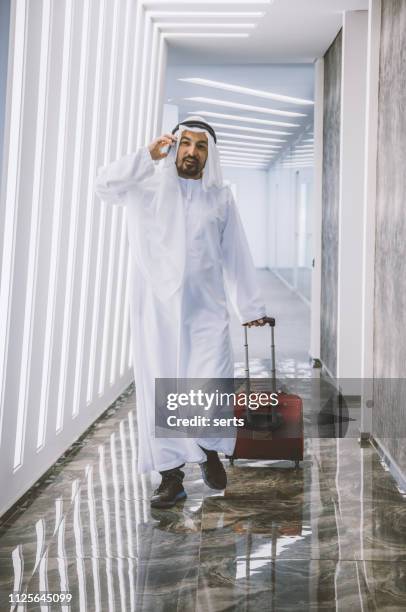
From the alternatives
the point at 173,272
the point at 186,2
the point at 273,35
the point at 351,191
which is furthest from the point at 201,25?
the point at 173,272

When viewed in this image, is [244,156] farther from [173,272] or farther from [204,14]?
[173,272]

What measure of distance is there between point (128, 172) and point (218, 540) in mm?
1808

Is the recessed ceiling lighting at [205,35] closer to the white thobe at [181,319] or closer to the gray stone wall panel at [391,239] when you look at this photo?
the gray stone wall panel at [391,239]

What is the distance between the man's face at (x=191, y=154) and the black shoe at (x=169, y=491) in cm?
153

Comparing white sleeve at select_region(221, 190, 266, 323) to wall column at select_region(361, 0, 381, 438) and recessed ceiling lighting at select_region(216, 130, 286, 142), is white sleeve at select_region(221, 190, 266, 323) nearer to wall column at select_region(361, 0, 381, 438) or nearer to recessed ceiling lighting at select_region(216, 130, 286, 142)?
wall column at select_region(361, 0, 381, 438)

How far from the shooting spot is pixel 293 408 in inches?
185

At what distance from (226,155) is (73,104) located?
18491mm

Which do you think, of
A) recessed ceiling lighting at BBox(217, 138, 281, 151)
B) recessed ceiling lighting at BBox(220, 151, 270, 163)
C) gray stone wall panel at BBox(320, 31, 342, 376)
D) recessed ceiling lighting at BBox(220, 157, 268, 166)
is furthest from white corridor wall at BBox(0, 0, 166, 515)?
recessed ceiling lighting at BBox(220, 157, 268, 166)

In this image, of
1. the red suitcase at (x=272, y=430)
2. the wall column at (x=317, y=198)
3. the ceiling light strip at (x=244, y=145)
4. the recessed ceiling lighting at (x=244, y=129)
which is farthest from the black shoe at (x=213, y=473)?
the ceiling light strip at (x=244, y=145)

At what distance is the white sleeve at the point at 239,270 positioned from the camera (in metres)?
4.29

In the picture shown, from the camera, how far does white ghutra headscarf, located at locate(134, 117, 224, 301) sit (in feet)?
13.4

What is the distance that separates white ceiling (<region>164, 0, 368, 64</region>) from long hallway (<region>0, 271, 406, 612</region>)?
3.67 meters

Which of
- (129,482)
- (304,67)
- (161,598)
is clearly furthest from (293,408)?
(304,67)

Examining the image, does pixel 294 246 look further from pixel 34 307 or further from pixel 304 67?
pixel 34 307
